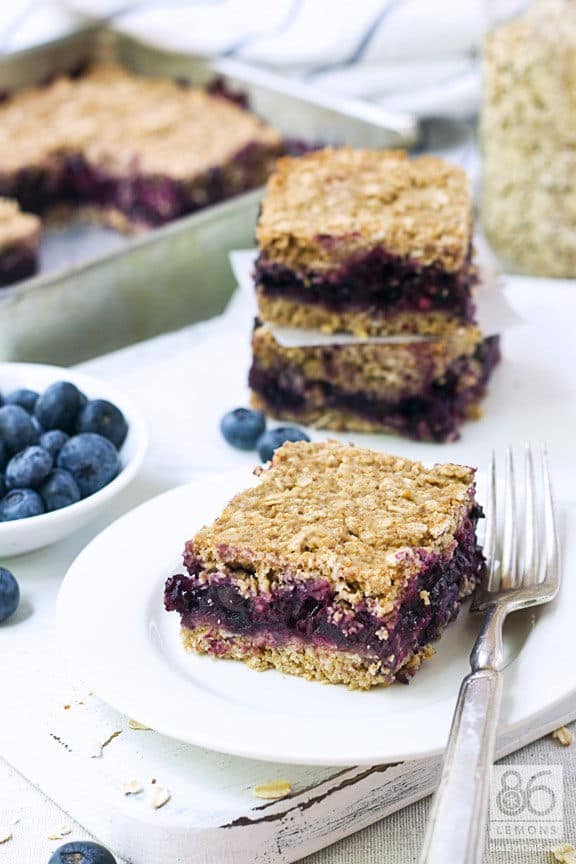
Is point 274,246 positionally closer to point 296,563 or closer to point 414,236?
point 414,236

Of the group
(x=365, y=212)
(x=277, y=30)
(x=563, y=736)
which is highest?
(x=365, y=212)

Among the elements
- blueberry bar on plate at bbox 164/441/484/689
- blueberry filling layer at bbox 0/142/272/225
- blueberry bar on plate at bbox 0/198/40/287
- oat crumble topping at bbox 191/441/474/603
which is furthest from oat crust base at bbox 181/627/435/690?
blueberry filling layer at bbox 0/142/272/225

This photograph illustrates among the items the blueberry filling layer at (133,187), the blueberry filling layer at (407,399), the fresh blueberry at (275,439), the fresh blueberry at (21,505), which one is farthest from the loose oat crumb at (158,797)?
the blueberry filling layer at (133,187)

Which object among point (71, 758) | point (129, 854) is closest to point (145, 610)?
point (71, 758)

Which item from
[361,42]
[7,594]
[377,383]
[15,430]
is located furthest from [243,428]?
[361,42]

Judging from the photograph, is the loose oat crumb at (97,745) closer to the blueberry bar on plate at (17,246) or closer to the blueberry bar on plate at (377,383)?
the blueberry bar on plate at (377,383)

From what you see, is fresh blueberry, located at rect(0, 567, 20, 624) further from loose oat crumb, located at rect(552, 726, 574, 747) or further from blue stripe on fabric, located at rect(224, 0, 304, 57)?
blue stripe on fabric, located at rect(224, 0, 304, 57)

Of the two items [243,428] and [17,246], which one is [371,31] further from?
[243,428]
